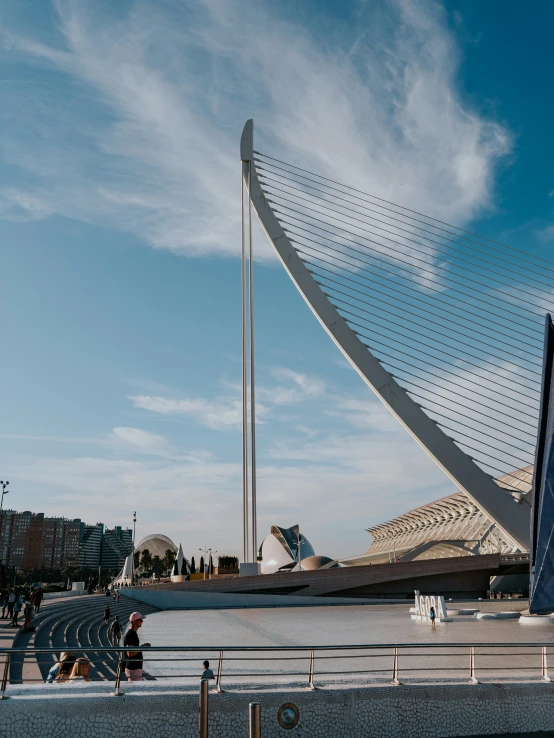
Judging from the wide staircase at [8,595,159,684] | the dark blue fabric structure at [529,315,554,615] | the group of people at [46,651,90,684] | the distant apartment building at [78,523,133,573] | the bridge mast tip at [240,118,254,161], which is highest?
the bridge mast tip at [240,118,254,161]

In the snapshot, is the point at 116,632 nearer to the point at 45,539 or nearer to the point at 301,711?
the point at 301,711

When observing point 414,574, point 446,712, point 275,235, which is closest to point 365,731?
point 446,712

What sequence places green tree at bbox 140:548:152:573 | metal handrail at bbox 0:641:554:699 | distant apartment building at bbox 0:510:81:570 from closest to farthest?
metal handrail at bbox 0:641:554:699 → green tree at bbox 140:548:152:573 → distant apartment building at bbox 0:510:81:570

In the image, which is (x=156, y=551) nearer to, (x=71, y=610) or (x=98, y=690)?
(x=71, y=610)

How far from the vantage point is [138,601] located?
29.9m

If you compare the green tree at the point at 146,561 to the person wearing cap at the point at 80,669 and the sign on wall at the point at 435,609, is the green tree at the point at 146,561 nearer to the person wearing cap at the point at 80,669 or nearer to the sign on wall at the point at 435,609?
the sign on wall at the point at 435,609

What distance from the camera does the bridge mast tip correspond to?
22.8 metres

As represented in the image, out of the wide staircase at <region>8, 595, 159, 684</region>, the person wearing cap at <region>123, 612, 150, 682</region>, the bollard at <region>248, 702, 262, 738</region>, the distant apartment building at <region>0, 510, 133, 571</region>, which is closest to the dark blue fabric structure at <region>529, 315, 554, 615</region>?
the wide staircase at <region>8, 595, 159, 684</region>

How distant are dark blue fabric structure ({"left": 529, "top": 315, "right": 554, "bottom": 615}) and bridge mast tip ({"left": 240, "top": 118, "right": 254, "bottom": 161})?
13512 millimetres

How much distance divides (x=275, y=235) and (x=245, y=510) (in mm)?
10180

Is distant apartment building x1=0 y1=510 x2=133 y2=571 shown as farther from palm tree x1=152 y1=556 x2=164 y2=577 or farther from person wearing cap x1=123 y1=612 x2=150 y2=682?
person wearing cap x1=123 y1=612 x2=150 y2=682

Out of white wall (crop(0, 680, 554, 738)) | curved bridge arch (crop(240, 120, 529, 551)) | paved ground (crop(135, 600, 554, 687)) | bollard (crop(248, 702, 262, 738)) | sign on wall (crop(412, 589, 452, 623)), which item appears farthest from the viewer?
curved bridge arch (crop(240, 120, 529, 551))

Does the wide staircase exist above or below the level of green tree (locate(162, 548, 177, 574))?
below

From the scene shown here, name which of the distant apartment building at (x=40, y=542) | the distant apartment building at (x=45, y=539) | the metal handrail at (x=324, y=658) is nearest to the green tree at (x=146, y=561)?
the distant apartment building at (x=40, y=542)
